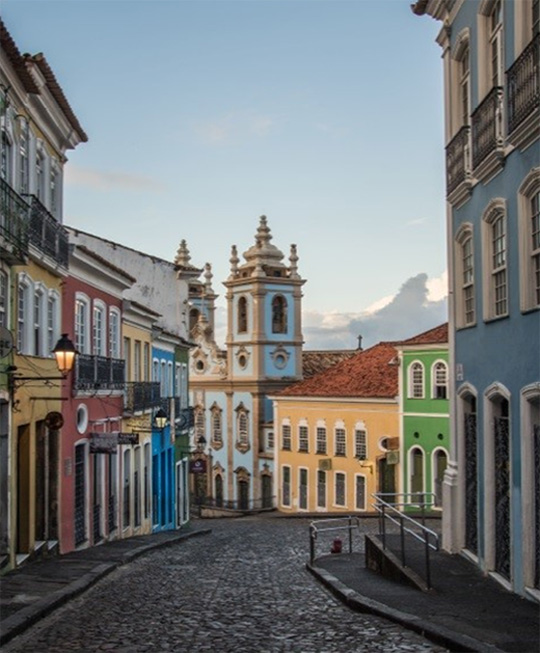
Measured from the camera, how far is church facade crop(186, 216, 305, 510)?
62.1 m

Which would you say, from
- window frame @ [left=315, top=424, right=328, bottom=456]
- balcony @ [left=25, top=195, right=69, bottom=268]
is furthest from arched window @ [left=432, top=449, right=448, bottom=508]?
balcony @ [left=25, top=195, right=69, bottom=268]

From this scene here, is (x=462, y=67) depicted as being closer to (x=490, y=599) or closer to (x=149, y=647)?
(x=490, y=599)

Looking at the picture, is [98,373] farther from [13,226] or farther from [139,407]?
[13,226]

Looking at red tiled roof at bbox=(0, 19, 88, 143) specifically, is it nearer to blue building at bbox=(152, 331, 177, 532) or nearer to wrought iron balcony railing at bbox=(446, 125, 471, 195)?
wrought iron balcony railing at bbox=(446, 125, 471, 195)

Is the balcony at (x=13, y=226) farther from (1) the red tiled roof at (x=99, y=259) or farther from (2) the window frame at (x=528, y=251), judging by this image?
(2) the window frame at (x=528, y=251)

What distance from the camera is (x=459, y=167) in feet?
52.4

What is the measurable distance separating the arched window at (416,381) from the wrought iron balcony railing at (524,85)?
31.6 meters

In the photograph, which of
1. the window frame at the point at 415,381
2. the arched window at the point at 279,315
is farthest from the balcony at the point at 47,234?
the arched window at the point at 279,315

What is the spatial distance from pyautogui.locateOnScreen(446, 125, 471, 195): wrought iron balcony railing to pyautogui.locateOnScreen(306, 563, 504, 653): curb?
615cm

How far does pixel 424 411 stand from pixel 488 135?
1218 inches

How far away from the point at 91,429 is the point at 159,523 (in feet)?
38.0

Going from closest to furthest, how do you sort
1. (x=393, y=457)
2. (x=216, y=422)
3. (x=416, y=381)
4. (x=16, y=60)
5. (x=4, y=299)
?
(x=16, y=60) → (x=4, y=299) → (x=416, y=381) → (x=393, y=457) → (x=216, y=422)

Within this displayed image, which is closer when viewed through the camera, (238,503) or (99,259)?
(99,259)

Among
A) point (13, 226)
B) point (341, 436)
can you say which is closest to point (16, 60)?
point (13, 226)
